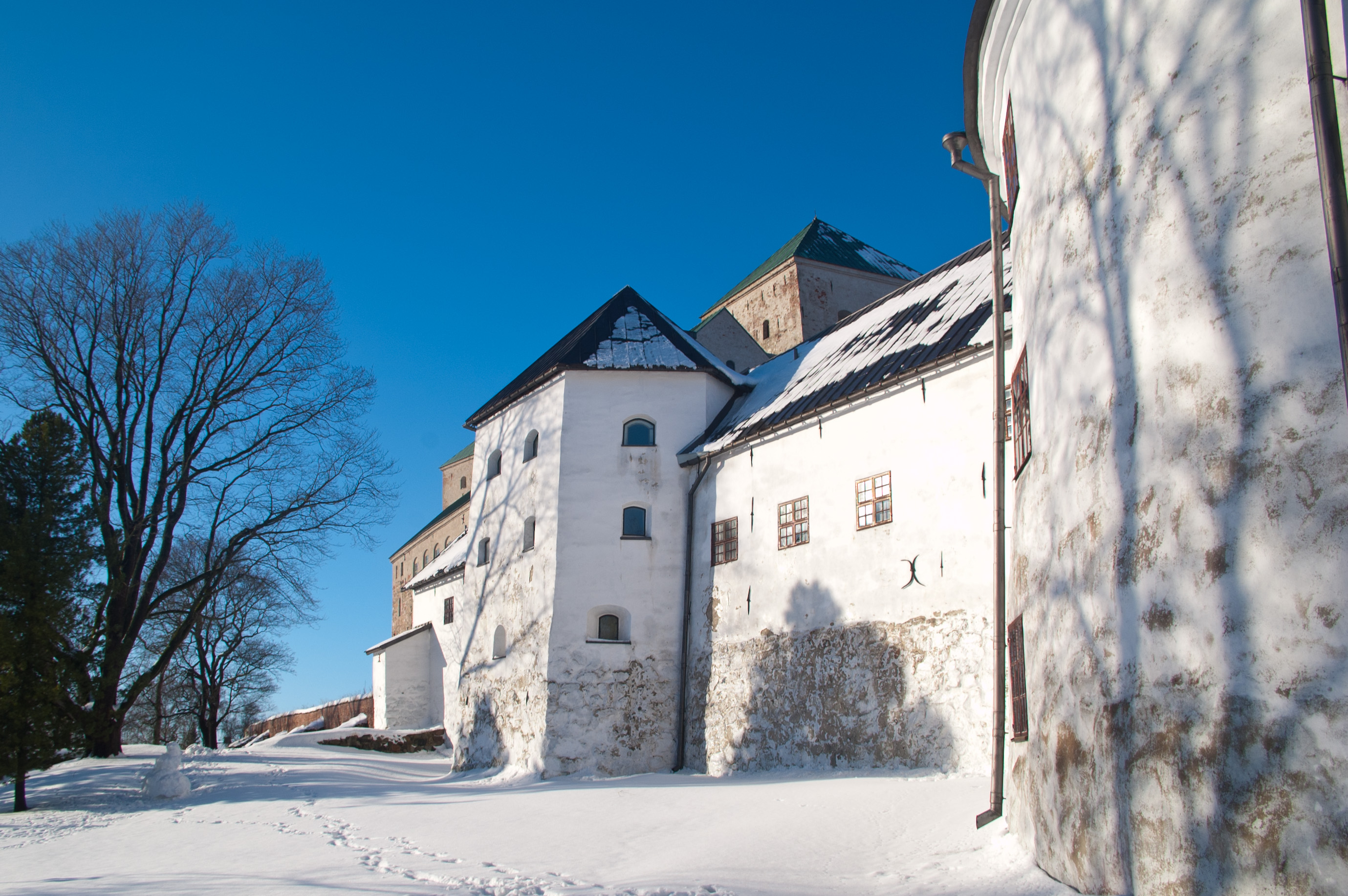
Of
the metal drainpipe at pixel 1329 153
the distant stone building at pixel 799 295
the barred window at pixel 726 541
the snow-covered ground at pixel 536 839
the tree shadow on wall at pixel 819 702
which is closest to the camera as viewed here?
the metal drainpipe at pixel 1329 153

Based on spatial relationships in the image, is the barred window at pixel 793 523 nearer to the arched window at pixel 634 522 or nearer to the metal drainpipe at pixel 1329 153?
the arched window at pixel 634 522

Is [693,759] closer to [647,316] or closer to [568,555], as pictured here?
[568,555]

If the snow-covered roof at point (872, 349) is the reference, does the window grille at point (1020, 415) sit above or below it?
below

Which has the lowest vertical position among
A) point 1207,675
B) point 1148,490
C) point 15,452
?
point 1207,675

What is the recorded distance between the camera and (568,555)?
18.7m

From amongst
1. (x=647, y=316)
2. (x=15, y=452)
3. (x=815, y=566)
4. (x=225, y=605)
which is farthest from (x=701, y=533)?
(x=225, y=605)

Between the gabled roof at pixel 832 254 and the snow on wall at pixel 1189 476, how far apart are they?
92.8ft

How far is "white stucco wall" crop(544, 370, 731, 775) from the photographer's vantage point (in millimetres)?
17844

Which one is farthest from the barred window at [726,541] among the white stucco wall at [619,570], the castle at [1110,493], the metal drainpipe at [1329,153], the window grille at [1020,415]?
the metal drainpipe at [1329,153]

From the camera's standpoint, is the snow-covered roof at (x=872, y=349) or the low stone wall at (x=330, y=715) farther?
the low stone wall at (x=330, y=715)

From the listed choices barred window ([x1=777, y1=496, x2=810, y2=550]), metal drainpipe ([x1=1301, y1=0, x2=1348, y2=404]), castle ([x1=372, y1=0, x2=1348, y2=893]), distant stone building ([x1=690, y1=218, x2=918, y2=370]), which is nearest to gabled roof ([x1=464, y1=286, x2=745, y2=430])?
castle ([x1=372, y1=0, x2=1348, y2=893])

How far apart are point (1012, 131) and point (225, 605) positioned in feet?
121

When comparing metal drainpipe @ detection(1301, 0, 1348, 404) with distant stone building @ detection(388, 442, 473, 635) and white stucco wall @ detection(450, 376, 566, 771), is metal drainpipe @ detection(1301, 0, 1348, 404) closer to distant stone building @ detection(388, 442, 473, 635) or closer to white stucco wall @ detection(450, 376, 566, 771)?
white stucco wall @ detection(450, 376, 566, 771)

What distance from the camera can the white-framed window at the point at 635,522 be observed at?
19.0 m
